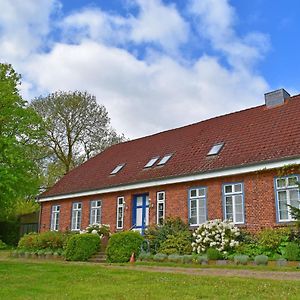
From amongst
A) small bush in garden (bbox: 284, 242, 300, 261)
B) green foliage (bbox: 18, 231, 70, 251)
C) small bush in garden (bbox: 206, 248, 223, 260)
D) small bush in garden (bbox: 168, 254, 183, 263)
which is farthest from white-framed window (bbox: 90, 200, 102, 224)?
small bush in garden (bbox: 284, 242, 300, 261)

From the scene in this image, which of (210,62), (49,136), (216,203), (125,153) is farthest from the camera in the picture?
(49,136)

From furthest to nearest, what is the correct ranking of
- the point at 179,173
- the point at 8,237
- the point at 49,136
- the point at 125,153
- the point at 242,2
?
the point at 49,136
the point at 8,237
the point at 125,153
the point at 179,173
the point at 242,2

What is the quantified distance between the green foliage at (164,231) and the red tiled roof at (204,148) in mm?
2180

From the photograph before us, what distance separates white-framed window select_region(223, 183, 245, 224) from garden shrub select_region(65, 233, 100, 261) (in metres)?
5.72

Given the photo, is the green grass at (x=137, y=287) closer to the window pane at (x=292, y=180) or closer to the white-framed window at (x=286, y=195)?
the white-framed window at (x=286, y=195)

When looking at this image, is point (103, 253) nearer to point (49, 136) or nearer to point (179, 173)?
point (179, 173)

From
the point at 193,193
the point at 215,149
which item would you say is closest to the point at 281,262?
the point at 193,193

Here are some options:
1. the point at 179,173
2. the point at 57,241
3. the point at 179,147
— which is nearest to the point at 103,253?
the point at 57,241

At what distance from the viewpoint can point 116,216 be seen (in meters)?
21.6

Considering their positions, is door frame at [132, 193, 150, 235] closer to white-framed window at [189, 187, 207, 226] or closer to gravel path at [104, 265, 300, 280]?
white-framed window at [189, 187, 207, 226]

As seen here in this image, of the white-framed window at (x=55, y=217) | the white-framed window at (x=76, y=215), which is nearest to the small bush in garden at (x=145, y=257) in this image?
the white-framed window at (x=76, y=215)

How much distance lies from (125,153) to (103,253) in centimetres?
917

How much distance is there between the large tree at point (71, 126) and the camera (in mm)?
33906

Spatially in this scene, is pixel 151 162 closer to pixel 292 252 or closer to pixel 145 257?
pixel 145 257
